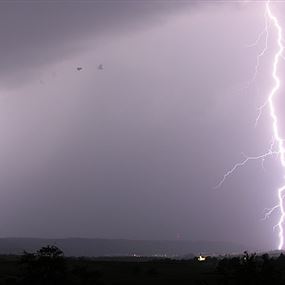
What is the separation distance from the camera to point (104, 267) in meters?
60.4

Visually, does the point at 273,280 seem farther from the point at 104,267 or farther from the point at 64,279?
the point at 104,267

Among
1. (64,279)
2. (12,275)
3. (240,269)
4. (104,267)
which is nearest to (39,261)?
(64,279)

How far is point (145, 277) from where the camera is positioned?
52.1m

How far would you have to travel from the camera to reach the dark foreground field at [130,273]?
3196 cm

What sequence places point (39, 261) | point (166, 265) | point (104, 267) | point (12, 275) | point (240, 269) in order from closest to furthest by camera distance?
point (240, 269) < point (39, 261) < point (12, 275) < point (104, 267) < point (166, 265)

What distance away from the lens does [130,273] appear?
5547 cm

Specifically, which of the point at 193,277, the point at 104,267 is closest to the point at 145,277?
the point at 193,277

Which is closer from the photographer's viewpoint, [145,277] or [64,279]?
[64,279]

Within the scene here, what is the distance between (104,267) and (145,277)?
9398mm

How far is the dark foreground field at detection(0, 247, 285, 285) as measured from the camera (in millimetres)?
31958

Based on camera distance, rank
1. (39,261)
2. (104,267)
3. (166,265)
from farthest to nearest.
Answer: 1. (166,265)
2. (104,267)
3. (39,261)

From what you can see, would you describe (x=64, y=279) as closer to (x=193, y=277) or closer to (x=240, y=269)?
(x=240, y=269)

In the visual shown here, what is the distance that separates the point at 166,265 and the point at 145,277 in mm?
16039

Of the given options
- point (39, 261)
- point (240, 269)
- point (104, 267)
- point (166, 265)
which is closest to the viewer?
point (240, 269)
